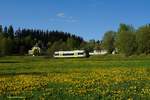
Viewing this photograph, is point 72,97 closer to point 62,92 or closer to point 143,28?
point 62,92

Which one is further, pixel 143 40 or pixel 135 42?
pixel 135 42

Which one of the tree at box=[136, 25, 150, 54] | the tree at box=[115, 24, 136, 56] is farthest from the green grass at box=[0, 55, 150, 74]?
the tree at box=[136, 25, 150, 54]

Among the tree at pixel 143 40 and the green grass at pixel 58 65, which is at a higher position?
the tree at pixel 143 40

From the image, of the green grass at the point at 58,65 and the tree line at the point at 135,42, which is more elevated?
the tree line at the point at 135,42

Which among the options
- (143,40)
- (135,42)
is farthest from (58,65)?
(135,42)

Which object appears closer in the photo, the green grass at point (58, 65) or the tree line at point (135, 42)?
the green grass at point (58, 65)

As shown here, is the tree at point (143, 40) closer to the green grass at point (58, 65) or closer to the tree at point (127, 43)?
the tree at point (127, 43)

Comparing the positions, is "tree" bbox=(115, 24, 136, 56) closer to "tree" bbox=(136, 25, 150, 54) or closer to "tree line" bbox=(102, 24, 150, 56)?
"tree line" bbox=(102, 24, 150, 56)

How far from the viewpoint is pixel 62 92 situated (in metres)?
20.4

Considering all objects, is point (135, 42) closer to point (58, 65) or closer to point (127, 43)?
point (127, 43)

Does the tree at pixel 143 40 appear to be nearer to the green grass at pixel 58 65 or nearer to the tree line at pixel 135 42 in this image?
the tree line at pixel 135 42

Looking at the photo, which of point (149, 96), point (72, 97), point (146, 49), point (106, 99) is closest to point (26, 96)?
point (72, 97)

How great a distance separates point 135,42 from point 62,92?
156 meters

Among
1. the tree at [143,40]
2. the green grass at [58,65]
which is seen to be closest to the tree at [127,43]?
the tree at [143,40]
